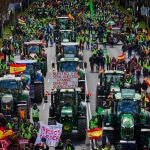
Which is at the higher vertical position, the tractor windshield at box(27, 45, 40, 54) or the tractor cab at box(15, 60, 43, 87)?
the tractor windshield at box(27, 45, 40, 54)

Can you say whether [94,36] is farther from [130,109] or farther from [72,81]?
[130,109]

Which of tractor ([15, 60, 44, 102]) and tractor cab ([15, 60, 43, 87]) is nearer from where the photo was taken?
tractor ([15, 60, 44, 102])

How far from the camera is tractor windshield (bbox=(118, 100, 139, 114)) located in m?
27.8

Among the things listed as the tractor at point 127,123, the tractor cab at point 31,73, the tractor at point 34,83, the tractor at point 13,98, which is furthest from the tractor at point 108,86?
the tractor at point 127,123

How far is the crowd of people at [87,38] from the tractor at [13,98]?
1.60m

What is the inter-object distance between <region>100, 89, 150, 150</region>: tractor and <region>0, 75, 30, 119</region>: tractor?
6.43 metres

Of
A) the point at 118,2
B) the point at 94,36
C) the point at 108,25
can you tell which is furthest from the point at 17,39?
the point at 118,2

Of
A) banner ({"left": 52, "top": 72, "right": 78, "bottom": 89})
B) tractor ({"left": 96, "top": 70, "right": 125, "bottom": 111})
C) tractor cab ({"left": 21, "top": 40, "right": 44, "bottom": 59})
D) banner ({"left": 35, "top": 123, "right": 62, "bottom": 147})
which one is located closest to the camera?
banner ({"left": 35, "top": 123, "right": 62, "bottom": 147})

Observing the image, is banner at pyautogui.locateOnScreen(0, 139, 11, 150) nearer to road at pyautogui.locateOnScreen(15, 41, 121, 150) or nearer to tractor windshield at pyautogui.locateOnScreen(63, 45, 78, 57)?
road at pyautogui.locateOnScreen(15, 41, 121, 150)

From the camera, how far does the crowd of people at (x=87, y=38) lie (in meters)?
30.1

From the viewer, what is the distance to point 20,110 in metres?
33.6

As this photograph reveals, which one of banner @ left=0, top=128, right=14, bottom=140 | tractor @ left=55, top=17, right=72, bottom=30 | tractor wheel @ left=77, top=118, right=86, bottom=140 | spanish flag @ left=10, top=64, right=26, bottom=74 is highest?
tractor @ left=55, top=17, right=72, bottom=30

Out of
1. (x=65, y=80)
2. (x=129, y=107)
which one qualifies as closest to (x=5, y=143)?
(x=129, y=107)

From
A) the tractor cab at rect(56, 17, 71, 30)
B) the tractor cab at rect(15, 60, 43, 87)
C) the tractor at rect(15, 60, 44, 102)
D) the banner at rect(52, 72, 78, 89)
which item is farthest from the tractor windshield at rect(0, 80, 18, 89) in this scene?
the tractor cab at rect(56, 17, 71, 30)
